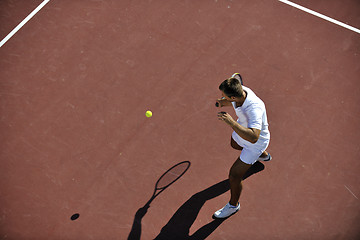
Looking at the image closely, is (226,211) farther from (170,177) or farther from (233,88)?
(233,88)

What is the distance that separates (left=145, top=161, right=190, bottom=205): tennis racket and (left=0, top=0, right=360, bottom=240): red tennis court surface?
0.08m

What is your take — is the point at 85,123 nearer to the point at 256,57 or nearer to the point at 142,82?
the point at 142,82

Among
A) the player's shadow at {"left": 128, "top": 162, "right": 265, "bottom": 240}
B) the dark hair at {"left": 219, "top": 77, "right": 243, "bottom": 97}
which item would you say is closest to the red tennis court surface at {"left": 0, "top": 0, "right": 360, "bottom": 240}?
the player's shadow at {"left": 128, "top": 162, "right": 265, "bottom": 240}

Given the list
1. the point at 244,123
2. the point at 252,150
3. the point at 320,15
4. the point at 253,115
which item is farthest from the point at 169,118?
the point at 320,15

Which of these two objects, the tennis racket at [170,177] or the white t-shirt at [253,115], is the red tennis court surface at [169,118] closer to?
the tennis racket at [170,177]

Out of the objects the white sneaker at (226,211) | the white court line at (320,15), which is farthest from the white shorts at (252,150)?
the white court line at (320,15)

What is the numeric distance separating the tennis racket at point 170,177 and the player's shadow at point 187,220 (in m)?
0.33

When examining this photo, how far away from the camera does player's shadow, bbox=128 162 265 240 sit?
5883 millimetres

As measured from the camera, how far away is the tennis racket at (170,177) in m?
6.27

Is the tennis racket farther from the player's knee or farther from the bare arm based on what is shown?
the bare arm

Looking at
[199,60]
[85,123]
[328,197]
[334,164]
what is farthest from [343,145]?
[85,123]

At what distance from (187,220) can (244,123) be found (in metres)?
2.06

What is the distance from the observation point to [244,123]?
5.38 meters

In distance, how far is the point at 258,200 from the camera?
6168mm
